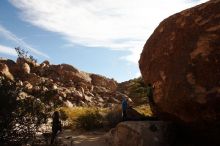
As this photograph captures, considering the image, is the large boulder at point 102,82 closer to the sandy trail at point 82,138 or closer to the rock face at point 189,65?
the sandy trail at point 82,138

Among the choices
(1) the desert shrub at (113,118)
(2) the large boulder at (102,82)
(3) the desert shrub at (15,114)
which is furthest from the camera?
(2) the large boulder at (102,82)

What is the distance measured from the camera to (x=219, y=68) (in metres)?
9.96

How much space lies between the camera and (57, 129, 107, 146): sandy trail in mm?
14406

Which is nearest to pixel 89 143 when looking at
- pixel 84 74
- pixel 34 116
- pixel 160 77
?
pixel 34 116

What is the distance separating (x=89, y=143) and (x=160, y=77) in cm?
463

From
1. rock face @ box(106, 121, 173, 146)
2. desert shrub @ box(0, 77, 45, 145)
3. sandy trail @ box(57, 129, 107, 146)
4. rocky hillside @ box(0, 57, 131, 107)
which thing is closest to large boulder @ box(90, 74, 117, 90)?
rocky hillside @ box(0, 57, 131, 107)

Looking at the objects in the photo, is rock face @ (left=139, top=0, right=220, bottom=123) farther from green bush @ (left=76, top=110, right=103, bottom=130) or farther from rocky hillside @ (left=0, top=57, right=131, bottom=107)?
rocky hillside @ (left=0, top=57, right=131, bottom=107)

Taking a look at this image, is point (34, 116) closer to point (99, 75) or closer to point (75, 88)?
point (75, 88)

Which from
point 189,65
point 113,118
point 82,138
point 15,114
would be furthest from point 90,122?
point 189,65

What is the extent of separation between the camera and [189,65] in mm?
10680

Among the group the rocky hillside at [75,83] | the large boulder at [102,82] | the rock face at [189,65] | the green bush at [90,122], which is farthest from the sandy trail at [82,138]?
the large boulder at [102,82]

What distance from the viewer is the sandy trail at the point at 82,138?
14.4 meters

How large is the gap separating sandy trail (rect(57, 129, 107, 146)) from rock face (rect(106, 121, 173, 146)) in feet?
5.71

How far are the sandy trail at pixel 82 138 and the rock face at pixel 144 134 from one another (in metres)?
1.74
